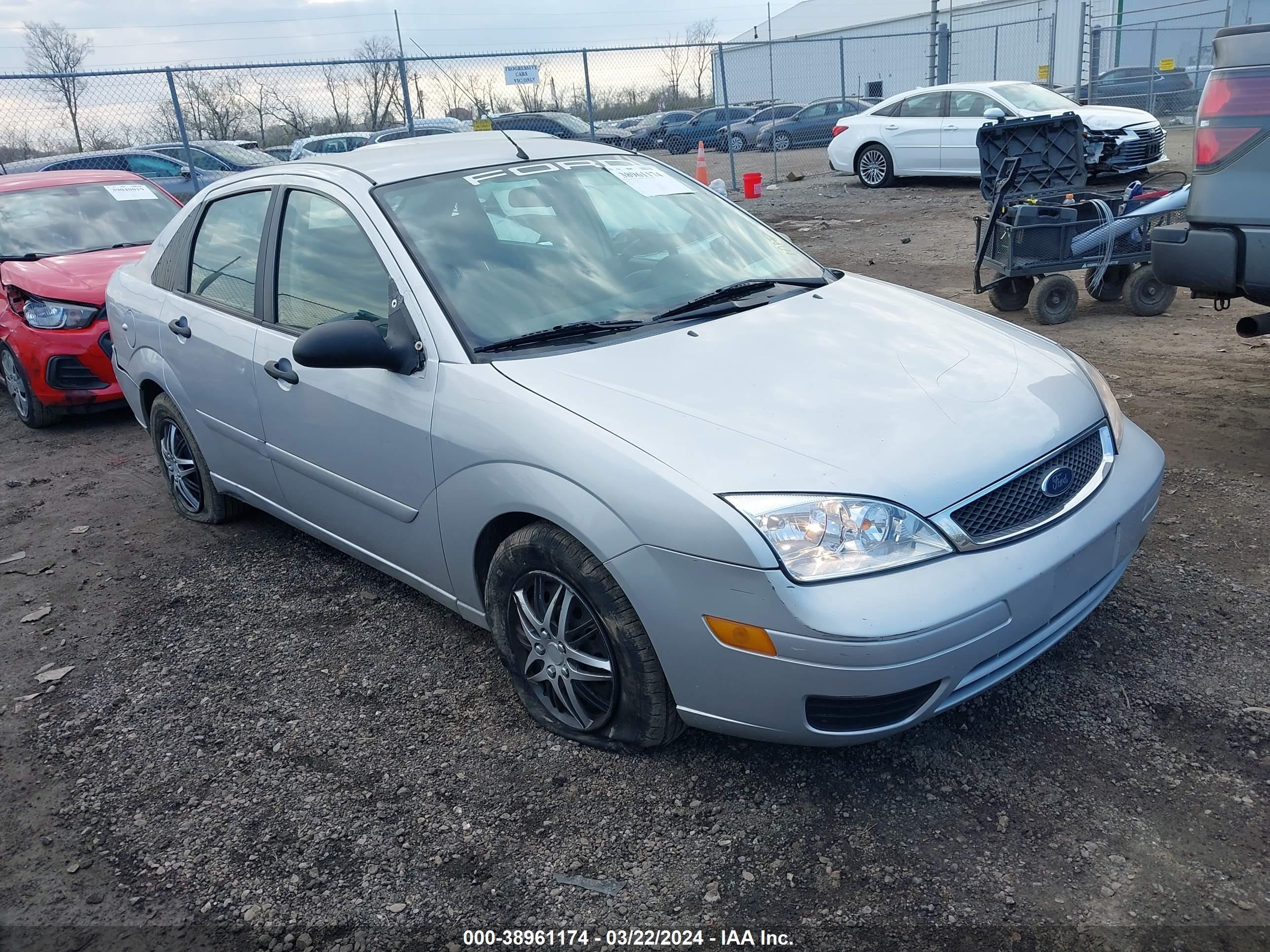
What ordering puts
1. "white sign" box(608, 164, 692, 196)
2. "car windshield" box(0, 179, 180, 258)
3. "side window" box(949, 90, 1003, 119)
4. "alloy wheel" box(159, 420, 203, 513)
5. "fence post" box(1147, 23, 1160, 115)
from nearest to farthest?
"white sign" box(608, 164, 692, 196) → "alloy wheel" box(159, 420, 203, 513) → "car windshield" box(0, 179, 180, 258) → "side window" box(949, 90, 1003, 119) → "fence post" box(1147, 23, 1160, 115)

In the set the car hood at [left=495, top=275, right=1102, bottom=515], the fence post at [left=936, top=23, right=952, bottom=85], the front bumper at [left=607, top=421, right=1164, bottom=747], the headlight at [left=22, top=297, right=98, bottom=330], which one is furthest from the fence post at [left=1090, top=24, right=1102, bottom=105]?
the front bumper at [left=607, top=421, right=1164, bottom=747]

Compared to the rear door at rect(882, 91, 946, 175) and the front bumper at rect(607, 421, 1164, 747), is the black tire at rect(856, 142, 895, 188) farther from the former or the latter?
the front bumper at rect(607, 421, 1164, 747)

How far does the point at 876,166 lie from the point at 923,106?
1152 millimetres

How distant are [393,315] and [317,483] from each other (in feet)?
2.82

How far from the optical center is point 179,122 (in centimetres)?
1225

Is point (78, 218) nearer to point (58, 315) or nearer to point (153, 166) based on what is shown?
point (58, 315)

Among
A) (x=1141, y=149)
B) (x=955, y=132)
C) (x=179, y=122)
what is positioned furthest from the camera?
(x=955, y=132)

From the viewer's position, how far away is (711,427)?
2.59 m

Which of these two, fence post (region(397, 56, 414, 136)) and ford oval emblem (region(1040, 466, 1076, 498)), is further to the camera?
fence post (region(397, 56, 414, 136))

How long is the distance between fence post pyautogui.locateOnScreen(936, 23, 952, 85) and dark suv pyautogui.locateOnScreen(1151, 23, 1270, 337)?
15841mm

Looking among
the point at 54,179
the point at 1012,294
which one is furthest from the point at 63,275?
the point at 1012,294

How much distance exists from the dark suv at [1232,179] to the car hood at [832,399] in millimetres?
1343

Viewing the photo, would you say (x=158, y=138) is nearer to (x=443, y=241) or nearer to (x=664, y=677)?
(x=443, y=241)

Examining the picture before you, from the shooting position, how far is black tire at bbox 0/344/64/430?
694 cm
